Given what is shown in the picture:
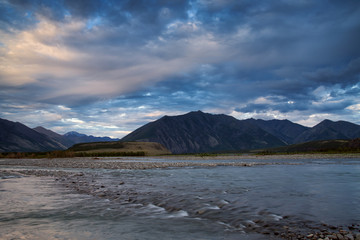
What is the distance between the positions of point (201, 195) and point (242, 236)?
8440 millimetres

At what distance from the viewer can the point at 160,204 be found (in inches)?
563

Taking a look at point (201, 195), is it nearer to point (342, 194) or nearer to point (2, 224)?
point (342, 194)

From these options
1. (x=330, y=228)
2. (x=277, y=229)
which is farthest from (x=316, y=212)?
(x=277, y=229)

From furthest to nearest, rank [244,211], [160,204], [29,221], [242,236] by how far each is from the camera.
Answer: [160,204]
[244,211]
[29,221]
[242,236]

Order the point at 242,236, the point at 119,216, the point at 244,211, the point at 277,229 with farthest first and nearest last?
the point at 244,211 < the point at 119,216 < the point at 277,229 < the point at 242,236

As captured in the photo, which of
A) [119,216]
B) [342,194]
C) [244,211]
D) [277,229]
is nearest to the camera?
[277,229]

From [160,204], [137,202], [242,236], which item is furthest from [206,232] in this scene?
[137,202]

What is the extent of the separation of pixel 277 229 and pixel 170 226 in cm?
377

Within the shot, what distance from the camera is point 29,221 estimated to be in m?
10.3

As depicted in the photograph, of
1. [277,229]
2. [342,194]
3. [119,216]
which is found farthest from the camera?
[342,194]

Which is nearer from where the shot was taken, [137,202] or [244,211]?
[244,211]

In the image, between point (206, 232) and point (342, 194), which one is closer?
point (206, 232)

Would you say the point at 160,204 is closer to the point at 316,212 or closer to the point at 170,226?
the point at 170,226

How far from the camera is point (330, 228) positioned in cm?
941
